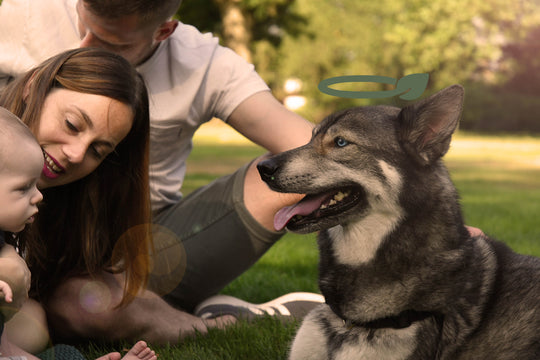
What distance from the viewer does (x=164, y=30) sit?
3729mm

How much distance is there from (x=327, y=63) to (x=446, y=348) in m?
41.3

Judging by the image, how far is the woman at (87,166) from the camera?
3.07 m

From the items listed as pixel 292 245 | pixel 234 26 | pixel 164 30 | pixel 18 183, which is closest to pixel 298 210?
pixel 18 183

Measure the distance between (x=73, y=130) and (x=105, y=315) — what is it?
3.38 feet

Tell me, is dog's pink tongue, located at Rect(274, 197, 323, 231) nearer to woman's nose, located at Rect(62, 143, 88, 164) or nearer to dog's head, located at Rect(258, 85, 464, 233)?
dog's head, located at Rect(258, 85, 464, 233)

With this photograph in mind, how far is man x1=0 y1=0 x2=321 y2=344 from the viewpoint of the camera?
3644mm

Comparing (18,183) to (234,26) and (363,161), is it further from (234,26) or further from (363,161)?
(234,26)

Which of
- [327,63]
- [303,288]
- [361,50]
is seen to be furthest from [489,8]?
[303,288]

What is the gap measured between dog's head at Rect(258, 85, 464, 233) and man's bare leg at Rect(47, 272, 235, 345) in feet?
3.23

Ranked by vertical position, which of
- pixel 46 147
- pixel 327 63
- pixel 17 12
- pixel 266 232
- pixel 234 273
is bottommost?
pixel 327 63

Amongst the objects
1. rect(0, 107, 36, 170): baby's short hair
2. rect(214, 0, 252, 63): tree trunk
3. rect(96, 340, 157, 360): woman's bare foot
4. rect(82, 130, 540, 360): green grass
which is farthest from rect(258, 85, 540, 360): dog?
rect(214, 0, 252, 63): tree trunk

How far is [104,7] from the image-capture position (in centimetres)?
329

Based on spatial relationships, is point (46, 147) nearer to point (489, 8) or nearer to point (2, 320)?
point (2, 320)

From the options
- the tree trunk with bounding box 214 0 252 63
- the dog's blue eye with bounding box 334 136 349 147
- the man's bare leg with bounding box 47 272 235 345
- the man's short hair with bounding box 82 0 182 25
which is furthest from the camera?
the tree trunk with bounding box 214 0 252 63
